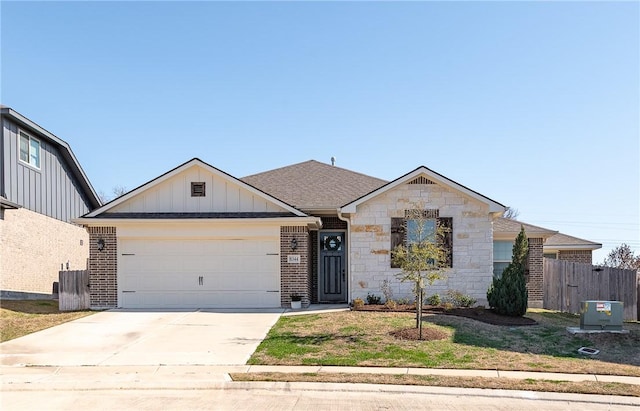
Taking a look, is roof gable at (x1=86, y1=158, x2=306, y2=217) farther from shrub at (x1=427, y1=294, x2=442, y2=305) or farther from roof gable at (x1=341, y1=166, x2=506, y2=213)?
shrub at (x1=427, y1=294, x2=442, y2=305)

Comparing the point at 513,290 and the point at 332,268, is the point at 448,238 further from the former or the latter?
the point at 332,268

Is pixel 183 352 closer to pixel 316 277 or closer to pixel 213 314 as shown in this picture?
pixel 213 314

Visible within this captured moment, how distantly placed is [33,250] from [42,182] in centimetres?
311

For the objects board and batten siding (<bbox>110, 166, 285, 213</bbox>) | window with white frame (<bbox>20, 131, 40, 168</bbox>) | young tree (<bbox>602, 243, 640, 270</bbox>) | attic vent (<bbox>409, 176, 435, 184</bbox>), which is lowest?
young tree (<bbox>602, 243, 640, 270</bbox>)

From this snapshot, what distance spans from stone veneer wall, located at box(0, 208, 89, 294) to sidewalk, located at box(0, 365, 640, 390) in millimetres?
9745

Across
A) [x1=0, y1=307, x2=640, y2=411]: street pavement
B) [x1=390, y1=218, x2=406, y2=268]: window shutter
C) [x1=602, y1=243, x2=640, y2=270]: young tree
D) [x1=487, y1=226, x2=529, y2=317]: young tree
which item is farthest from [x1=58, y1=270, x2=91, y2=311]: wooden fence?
A: [x1=602, y1=243, x2=640, y2=270]: young tree

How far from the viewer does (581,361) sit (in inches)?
400

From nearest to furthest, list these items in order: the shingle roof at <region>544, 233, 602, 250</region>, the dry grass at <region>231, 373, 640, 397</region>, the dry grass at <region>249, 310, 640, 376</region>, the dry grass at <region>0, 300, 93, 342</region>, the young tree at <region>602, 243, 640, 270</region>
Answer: the dry grass at <region>231, 373, 640, 397</region> → the dry grass at <region>249, 310, 640, 376</region> → the dry grass at <region>0, 300, 93, 342</region> → the shingle roof at <region>544, 233, 602, 250</region> → the young tree at <region>602, 243, 640, 270</region>

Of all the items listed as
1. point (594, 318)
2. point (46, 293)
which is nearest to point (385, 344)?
point (594, 318)

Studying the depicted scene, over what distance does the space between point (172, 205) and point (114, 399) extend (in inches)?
392

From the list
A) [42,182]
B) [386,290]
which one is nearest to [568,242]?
[386,290]

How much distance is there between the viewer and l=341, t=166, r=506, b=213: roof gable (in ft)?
54.0

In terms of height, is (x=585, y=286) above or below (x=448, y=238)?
below

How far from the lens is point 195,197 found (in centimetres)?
1709
